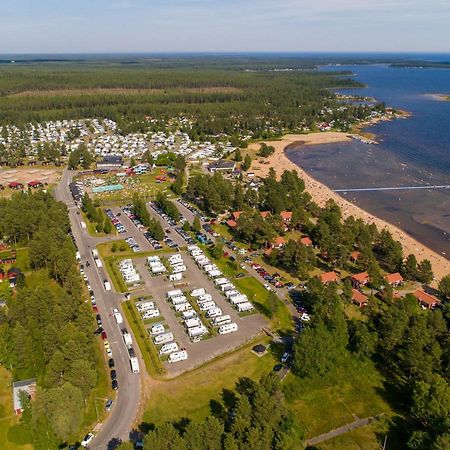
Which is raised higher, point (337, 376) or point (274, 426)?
point (274, 426)

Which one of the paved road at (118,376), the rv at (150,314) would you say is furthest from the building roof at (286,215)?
the rv at (150,314)

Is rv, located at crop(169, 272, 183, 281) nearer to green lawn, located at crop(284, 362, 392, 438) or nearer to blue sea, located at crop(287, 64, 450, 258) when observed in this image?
green lawn, located at crop(284, 362, 392, 438)

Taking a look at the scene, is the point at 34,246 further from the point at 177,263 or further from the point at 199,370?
the point at 199,370

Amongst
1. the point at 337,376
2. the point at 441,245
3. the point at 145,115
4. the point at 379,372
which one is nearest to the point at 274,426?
the point at 337,376

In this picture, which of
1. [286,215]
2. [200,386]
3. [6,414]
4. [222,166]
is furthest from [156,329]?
[222,166]

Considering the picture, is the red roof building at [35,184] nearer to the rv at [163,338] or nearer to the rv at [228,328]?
the rv at [163,338]
